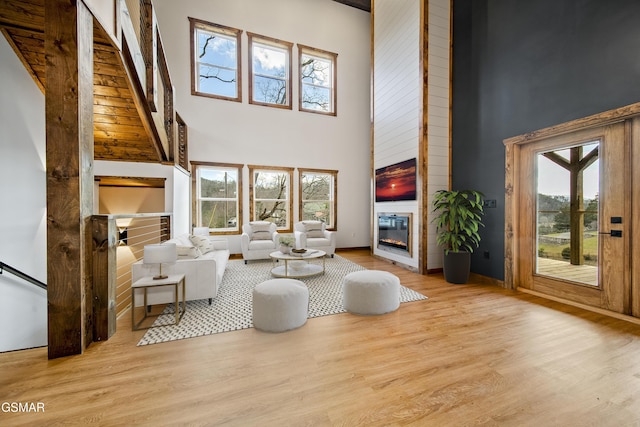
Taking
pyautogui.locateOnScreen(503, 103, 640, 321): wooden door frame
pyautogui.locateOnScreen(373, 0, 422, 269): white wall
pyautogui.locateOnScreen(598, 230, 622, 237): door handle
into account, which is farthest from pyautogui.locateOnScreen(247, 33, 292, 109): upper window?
pyautogui.locateOnScreen(598, 230, 622, 237): door handle

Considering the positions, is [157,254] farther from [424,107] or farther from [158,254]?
[424,107]

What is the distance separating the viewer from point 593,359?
198 cm

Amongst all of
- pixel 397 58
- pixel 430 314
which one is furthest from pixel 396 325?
pixel 397 58

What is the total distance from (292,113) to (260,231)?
321 centimetres

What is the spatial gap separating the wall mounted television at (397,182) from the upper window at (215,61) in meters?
3.97

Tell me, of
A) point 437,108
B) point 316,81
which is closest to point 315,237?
point 437,108

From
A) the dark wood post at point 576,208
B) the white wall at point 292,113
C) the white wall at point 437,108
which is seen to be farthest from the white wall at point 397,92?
the dark wood post at point 576,208

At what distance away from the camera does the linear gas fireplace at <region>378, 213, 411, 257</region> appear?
4984mm

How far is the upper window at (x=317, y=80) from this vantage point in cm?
689

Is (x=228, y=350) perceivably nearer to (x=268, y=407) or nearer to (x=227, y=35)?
(x=268, y=407)

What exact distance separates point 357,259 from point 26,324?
525 cm

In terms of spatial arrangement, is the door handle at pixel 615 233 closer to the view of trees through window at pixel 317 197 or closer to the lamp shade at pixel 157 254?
the lamp shade at pixel 157 254

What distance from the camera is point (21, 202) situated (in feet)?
9.61

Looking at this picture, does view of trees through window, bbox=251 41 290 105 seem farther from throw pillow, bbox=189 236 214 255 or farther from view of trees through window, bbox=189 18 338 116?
throw pillow, bbox=189 236 214 255
